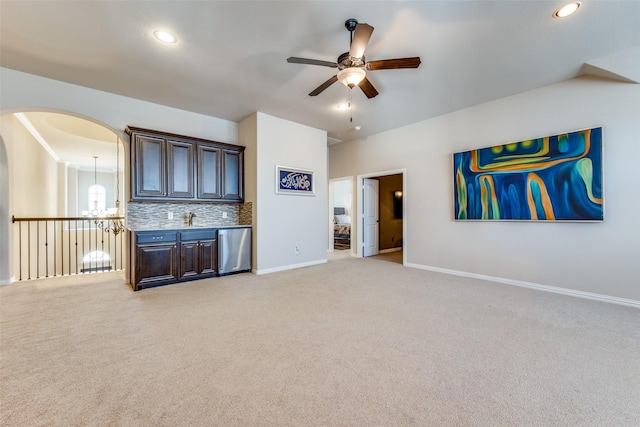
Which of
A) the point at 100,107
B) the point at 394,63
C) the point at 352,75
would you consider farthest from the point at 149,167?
the point at 394,63

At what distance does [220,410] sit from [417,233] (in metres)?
4.55

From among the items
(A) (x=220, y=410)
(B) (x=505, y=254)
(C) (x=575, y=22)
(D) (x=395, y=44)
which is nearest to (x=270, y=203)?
(D) (x=395, y=44)

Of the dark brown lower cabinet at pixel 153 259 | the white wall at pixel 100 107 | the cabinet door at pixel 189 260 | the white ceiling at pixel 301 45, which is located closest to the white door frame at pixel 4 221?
the white wall at pixel 100 107

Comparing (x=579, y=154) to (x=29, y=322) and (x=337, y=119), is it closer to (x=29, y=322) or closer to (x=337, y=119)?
(x=337, y=119)

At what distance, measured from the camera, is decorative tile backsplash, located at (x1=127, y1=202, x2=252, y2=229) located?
4186 millimetres

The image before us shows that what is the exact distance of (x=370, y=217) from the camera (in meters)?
6.84

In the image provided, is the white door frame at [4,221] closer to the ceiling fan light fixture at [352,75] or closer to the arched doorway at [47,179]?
the arched doorway at [47,179]

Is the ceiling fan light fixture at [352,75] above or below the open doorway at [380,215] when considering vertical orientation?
above

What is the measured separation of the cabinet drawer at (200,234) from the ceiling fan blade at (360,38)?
3320 mm

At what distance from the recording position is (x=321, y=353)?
2055mm

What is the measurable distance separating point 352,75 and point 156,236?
3402mm

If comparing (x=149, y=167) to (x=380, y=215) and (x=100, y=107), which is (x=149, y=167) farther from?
(x=380, y=215)

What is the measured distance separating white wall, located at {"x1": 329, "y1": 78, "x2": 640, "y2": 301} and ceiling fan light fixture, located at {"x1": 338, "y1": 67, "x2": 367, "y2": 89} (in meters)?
2.80

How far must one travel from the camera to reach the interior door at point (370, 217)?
259 inches
